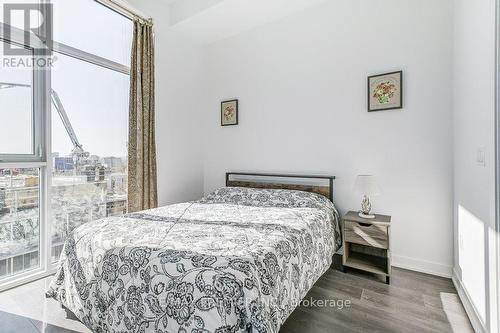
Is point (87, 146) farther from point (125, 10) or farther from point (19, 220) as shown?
point (125, 10)

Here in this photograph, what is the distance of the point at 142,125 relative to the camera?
9.50 ft

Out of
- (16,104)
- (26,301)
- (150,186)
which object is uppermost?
(16,104)

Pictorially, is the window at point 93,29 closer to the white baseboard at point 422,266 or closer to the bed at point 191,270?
the bed at point 191,270

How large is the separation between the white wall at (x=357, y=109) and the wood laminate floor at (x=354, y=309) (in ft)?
A: 1.58

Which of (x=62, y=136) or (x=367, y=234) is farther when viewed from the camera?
(x=62, y=136)

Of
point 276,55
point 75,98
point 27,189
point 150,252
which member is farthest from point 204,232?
point 276,55

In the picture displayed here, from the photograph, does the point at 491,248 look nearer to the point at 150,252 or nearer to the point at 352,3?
the point at 150,252

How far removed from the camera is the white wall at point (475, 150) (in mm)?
1440

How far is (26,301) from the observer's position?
1.94 meters

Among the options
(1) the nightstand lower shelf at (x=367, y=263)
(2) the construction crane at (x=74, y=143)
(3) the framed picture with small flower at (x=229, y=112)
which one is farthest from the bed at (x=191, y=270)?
(3) the framed picture with small flower at (x=229, y=112)

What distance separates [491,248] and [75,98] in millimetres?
3525

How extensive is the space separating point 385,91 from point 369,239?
4.79ft

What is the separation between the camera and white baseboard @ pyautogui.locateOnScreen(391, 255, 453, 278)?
7.57 ft

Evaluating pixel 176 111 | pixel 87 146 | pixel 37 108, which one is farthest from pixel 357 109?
pixel 37 108
